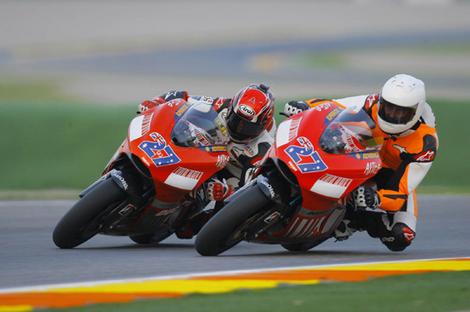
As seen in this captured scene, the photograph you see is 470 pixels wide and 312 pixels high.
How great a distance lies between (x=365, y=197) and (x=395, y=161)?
69 cm

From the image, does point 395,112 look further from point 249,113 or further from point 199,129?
point 199,129

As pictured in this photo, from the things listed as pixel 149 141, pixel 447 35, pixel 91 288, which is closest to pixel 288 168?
pixel 149 141

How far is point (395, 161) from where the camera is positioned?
8.39 m

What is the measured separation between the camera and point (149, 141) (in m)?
8.58

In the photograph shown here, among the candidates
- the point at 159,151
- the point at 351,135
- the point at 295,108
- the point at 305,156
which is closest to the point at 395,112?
the point at 351,135

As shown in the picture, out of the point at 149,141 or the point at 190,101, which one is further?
the point at 190,101

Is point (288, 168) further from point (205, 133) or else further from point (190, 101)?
point (190, 101)

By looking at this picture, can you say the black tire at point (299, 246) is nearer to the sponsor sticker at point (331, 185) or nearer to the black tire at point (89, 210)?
the sponsor sticker at point (331, 185)

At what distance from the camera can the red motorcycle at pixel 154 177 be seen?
328 inches

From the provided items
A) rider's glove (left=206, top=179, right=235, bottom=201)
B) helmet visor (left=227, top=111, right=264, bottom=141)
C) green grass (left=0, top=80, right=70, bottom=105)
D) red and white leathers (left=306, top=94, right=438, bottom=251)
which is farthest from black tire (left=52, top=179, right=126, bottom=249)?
green grass (left=0, top=80, right=70, bottom=105)

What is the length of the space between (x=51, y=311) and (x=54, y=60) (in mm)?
26124

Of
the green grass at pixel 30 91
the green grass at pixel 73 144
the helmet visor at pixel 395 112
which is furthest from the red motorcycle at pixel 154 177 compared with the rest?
the green grass at pixel 30 91

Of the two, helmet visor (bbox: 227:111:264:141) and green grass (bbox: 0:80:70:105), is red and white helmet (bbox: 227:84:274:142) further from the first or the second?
green grass (bbox: 0:80:70:105)

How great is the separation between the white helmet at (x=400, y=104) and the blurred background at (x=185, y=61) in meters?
6.02
